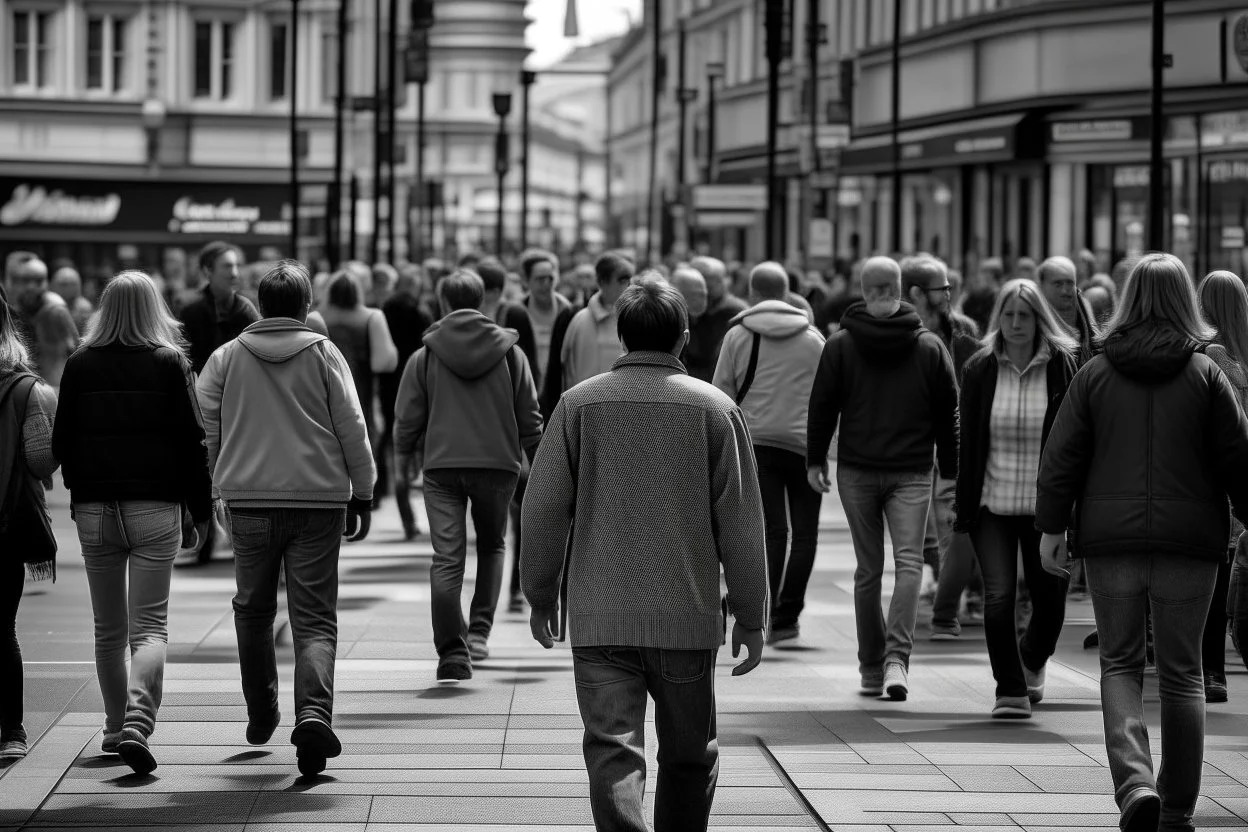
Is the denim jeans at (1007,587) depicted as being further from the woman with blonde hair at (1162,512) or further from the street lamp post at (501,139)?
the street lamp post at (501,139)

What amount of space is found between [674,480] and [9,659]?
3.39 meters

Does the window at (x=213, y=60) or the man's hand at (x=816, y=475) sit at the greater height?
the window at (x=213, y=60)

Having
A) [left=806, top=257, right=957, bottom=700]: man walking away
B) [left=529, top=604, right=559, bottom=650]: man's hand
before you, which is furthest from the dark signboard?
[left=529, top=604, right=559, bottom=650]: man's hand

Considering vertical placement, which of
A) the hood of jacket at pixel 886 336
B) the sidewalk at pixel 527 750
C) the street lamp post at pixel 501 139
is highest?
the street lamp post at pixel 501 139

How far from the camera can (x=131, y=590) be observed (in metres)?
8.37

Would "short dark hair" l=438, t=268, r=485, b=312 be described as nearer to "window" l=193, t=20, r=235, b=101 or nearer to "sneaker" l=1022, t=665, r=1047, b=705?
"sneaker" l=1022, t=665, r=1047, b=705

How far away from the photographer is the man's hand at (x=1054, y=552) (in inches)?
290

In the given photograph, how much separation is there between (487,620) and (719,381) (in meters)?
1.81

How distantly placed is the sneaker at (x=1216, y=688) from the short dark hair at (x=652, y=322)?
15.1 feet

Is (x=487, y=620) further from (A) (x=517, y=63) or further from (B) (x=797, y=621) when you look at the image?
(A) (x=517, y=63)

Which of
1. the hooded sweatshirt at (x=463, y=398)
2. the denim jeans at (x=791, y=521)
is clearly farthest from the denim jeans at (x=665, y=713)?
the denim jeans at (x=791, y=521)

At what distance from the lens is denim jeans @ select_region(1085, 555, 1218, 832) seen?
7051 millimetres

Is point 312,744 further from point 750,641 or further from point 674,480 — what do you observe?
point 674,480

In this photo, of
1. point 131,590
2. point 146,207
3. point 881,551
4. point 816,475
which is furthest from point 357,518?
point 146,207
